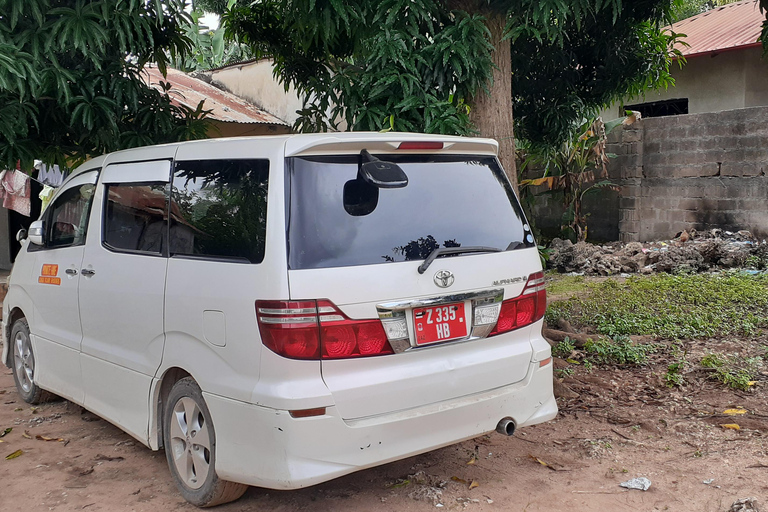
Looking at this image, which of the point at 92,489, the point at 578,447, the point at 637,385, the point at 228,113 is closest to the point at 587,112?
the point at 637,385

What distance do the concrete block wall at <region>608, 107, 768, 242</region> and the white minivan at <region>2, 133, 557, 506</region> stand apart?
7757 mm

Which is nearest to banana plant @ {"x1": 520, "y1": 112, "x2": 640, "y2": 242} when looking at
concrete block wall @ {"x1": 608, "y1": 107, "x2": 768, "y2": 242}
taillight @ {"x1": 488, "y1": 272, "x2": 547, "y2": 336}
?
concrete block wall @ {"x1": 608, "y1": 107, "x2": 768, "y2": 242}

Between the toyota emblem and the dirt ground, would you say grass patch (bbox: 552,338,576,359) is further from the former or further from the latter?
the toyota emblem

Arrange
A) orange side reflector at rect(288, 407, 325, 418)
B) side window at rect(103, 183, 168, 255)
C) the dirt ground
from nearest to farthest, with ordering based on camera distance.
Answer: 1. orange side reflector at rect(288, 407, 325, 418)
2. the dirt ground
3. side window at rect(103, 183, 168, 255)

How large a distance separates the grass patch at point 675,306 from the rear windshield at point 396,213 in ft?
10.6

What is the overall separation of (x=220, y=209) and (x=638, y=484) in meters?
2.38

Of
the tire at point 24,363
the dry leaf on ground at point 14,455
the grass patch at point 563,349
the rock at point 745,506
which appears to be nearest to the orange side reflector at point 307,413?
the rock at point 745,506

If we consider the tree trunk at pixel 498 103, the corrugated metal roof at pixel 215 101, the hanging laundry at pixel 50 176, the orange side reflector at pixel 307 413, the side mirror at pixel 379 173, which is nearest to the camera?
the orange side reflector at pixel 307 413

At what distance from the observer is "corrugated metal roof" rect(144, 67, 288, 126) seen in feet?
38.3

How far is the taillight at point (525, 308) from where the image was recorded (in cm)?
341

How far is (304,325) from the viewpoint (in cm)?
287

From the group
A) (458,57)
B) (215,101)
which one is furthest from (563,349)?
(215,101)

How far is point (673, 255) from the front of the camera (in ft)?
31.1

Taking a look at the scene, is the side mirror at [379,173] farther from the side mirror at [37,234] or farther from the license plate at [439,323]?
the side mirror at [37,234]
